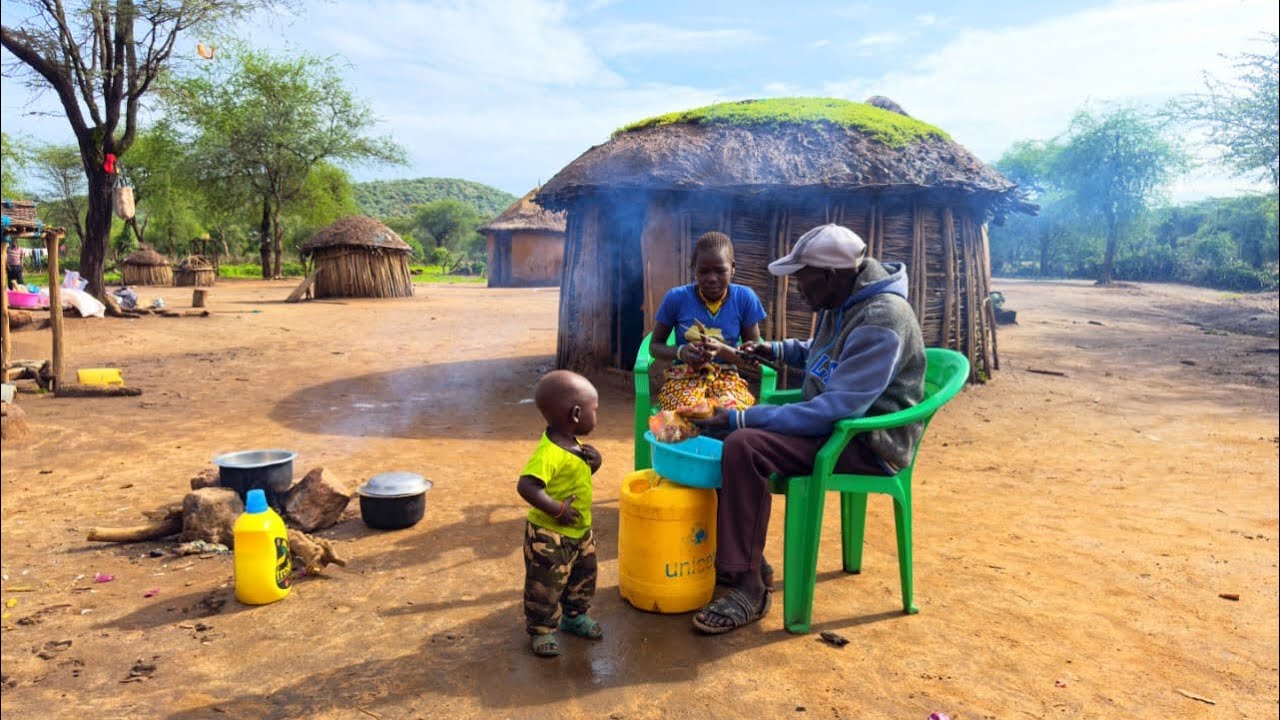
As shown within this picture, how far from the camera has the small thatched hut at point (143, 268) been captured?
25406 millimetres

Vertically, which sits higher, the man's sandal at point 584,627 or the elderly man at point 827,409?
the elderly man at point 827,409

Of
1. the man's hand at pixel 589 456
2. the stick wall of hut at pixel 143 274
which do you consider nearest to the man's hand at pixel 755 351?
the man's hand at pixel 589 456

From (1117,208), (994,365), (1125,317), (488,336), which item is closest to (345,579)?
(994,365)

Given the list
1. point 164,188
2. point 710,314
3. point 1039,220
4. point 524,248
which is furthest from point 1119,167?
point 164,188

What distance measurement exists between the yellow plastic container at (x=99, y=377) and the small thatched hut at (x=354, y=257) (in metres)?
11.1

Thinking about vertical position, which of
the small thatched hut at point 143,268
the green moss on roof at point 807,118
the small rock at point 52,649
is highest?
the green moss on roof at point 807,118

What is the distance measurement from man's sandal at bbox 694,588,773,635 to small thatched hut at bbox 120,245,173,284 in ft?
92.5

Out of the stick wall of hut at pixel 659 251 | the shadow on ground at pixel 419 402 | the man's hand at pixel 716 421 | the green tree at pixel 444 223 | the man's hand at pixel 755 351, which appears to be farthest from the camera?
the green tree at pixel 444 223

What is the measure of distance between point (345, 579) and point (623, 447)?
3003 mm

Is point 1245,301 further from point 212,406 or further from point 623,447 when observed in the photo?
point 212,406

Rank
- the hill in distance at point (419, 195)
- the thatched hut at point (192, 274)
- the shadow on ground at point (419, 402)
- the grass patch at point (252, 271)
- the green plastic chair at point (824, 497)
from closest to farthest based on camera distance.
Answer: the green plastic chair at point (824, 497) → the shadow on ground at point (419, 402) → the thatched hut at point (192, 274) → the grass patch at point (252, 271) → the hill in distance at point (419, 195)

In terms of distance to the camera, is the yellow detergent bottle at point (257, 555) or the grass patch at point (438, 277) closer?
the yellow detergent bottle at point (257, 555)

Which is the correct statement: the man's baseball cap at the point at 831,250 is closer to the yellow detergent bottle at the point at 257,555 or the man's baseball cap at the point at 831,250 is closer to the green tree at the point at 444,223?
the yellow detergent bottle at the point at 257,555

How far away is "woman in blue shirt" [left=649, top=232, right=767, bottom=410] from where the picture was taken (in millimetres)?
3549
